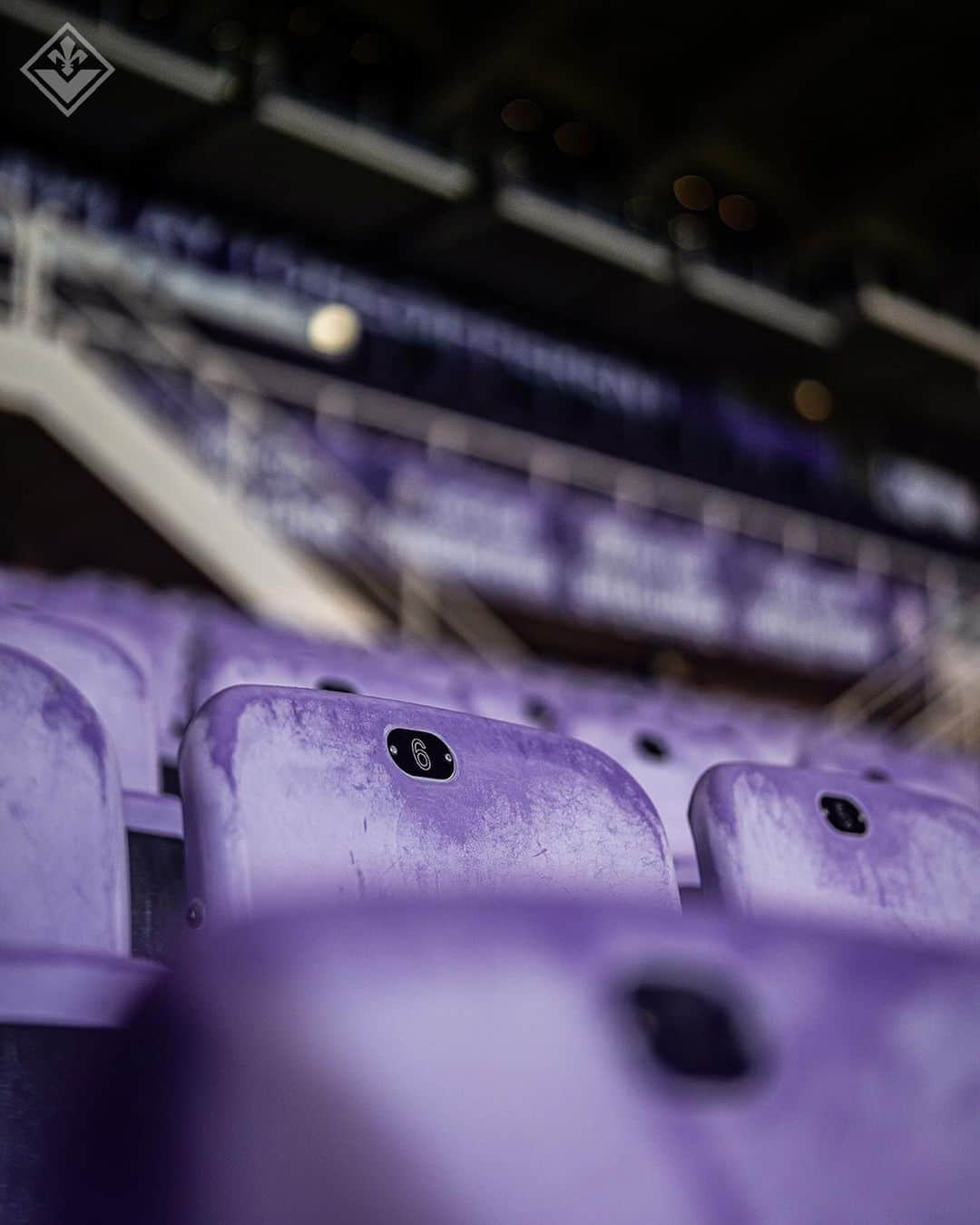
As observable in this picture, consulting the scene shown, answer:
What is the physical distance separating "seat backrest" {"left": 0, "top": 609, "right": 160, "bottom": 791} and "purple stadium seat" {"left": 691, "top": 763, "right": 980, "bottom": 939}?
573 mm

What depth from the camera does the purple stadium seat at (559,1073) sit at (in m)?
0.37

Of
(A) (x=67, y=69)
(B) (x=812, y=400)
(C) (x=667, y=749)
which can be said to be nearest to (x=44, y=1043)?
(C) (x=667, y=749)

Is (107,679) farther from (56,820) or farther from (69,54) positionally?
(69,54)

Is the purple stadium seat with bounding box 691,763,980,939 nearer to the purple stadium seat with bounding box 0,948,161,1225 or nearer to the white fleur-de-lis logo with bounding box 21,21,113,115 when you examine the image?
the purple stadium seat with bounding box 0,948,161,1225

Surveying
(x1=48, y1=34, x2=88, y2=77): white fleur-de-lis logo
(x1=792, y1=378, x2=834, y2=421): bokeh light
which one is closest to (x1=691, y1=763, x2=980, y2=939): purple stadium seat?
(x1=48, y1=34, x2=88, y2=77): white fleur-de-lis logo

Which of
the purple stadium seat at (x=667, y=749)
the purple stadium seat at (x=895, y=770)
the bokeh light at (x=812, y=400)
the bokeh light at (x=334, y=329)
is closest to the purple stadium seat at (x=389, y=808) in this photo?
the purple stadium seat at (x=667, y=749)

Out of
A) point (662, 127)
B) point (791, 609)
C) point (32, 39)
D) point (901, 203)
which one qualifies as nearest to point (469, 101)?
point (662, 127)

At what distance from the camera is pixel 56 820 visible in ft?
2.44

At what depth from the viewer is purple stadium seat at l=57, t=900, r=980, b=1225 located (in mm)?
367

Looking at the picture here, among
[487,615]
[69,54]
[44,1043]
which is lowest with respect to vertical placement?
[44,1043]

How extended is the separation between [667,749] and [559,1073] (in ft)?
4.66

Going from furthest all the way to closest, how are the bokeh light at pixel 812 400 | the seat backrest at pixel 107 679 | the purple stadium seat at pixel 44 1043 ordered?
the bokeh light at pixel 812 400 → the seat backrest at pixel 107 679 → the purple stadium seat at pixel 44 1043

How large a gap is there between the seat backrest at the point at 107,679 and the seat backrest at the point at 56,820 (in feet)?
1.34

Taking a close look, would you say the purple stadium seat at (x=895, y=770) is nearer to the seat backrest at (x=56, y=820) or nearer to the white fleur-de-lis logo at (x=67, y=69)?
the seat backrest at (x=56, y=820)
